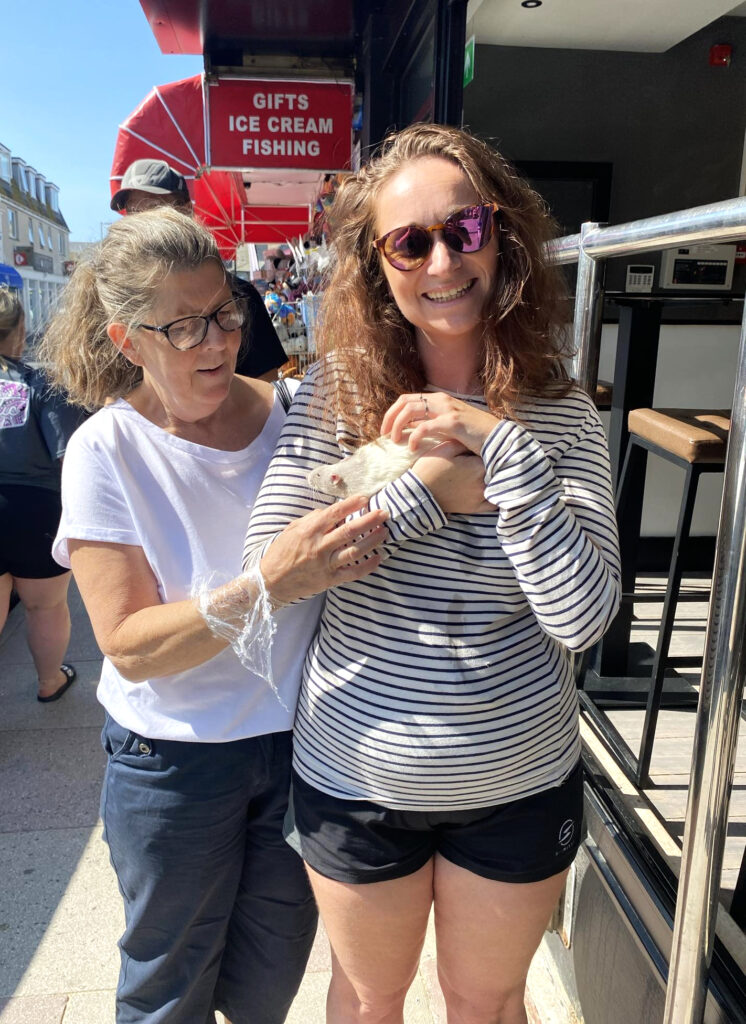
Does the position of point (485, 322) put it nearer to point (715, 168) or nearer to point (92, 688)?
point (92, 688)

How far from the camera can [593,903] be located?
190 centimetres

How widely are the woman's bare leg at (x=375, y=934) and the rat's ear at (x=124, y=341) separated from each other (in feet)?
3.20

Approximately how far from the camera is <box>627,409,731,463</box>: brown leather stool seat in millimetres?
2127

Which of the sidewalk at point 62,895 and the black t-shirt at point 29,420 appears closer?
the sidewalk at point 62,895

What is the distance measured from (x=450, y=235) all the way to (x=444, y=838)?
1015 millimetres

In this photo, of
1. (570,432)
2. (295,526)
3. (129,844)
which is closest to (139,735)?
(129,844)

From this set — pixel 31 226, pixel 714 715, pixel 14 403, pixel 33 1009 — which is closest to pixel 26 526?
pixel 14 403

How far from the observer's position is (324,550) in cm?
122

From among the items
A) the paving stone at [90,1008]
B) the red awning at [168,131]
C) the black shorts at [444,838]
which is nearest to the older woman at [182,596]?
the black shorts at [444,838]

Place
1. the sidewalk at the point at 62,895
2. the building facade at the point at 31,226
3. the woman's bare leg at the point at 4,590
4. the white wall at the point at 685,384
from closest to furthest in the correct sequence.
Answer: the sidewalk at the point at 62,895 → the woman's bare leg at the point at 4,590 → the white wall at the point at 685,384 → the building facade at the point at 31,226

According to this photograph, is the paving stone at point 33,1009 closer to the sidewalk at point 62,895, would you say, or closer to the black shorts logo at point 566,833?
the sidewalk at point 62,895

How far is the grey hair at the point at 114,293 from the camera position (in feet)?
4.51

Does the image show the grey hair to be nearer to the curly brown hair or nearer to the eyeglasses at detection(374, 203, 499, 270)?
the curly brown hair

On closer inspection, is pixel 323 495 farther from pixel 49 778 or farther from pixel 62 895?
pixel 49 778
